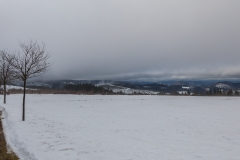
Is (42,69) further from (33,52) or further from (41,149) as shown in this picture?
(41,149)

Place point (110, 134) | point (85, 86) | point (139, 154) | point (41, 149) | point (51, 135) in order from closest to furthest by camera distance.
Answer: point (139, 154)
point (41, 149)
point (51, 135)
point (110, 134)
point (85, 86)

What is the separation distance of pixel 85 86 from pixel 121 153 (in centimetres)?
16179

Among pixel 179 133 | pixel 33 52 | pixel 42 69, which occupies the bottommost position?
pixel 179 133

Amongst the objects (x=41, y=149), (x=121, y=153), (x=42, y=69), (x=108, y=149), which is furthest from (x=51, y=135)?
(x=42, y=69)

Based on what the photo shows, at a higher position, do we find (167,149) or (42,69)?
(42,69)

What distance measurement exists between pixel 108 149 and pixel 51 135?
3.83m

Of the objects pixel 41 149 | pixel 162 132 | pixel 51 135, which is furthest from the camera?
pixel 162 132

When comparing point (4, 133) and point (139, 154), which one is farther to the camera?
point (4, 133)

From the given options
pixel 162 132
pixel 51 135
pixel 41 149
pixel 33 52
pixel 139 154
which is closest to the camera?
pixel 139 154

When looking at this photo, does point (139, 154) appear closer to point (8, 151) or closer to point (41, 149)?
point (41, 149)

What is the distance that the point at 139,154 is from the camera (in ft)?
25.3

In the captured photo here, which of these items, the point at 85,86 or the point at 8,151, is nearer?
the point at 8,151

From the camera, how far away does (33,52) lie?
51.3 ft

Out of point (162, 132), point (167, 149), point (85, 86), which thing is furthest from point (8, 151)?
point (85, 86)
